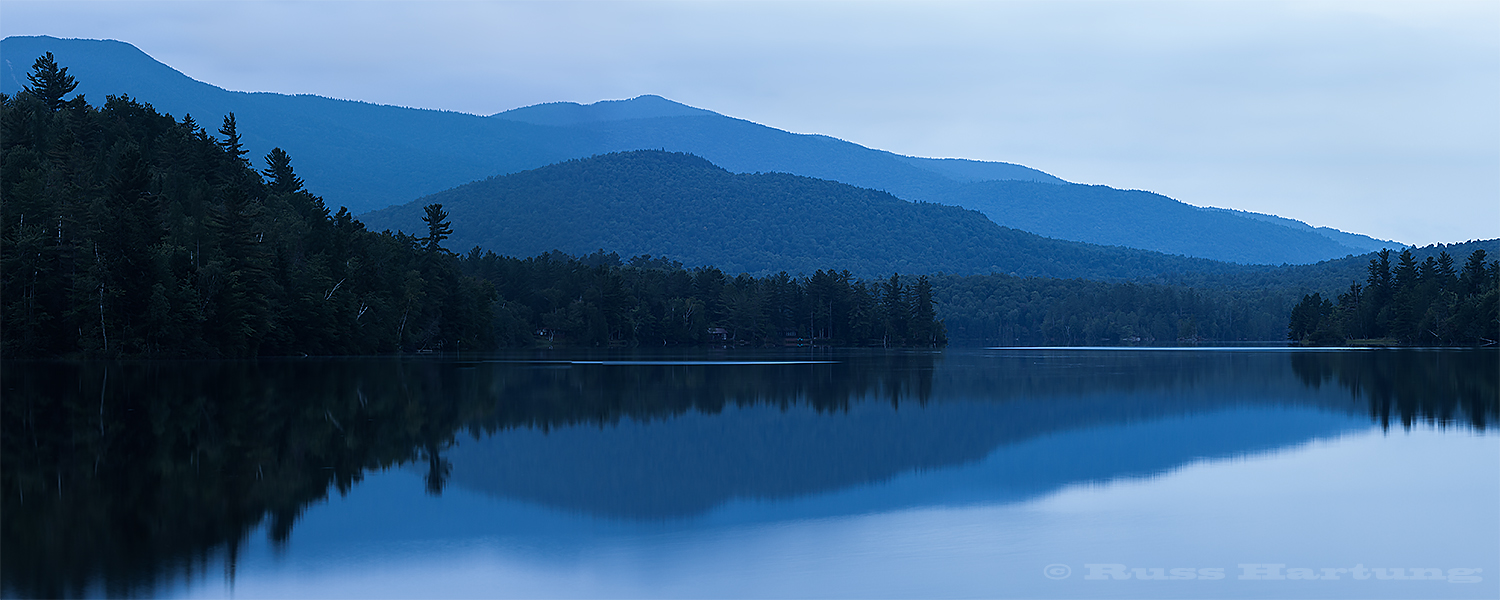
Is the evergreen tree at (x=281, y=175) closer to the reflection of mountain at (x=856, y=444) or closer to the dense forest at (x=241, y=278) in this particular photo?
A: the dense forest at (x=241, y=278)

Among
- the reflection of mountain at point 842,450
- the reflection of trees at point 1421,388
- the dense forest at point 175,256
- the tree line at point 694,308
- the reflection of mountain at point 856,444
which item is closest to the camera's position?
the reflection of mountain at point 842,450

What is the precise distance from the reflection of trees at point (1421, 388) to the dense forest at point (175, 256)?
185ft

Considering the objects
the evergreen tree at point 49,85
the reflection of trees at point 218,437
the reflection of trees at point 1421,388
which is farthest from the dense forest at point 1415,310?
the evergreen tree at point 49,85

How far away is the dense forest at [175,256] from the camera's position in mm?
61906

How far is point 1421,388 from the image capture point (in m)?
39.8

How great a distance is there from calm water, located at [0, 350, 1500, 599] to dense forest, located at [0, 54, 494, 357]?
3288cm

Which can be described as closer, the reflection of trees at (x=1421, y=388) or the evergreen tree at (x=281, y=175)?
the reflection of trees at (x=1421, y=388)

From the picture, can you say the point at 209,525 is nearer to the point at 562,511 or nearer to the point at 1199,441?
the point at 562,511

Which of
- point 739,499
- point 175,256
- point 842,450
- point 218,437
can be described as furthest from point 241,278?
point 739,499

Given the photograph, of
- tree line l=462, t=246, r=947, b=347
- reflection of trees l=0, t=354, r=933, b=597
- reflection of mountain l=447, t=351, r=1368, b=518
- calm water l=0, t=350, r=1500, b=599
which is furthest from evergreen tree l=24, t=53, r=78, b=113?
reflection of mountain l=447, t=351, r=1368, b=518

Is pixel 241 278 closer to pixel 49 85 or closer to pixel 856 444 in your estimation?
pixel 49 85

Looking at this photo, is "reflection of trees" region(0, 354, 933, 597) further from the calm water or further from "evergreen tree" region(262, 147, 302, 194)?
"evergreen tree" region(262, 147, 302, 194)

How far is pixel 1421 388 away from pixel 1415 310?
311ft

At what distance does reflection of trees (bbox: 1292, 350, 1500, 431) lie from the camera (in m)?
28.9
